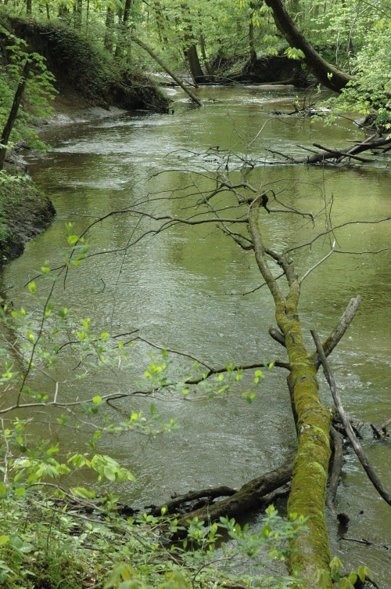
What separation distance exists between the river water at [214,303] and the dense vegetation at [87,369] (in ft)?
1.24

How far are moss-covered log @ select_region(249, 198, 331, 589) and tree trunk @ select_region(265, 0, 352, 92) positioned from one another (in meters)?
2.38

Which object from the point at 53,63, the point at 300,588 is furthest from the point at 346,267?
the point at 53,63

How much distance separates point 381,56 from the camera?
13523 mm

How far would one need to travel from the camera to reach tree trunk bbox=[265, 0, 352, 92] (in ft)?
20.2

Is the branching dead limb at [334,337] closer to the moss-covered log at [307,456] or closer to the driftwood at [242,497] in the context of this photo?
the moss-covered log at [307,456]

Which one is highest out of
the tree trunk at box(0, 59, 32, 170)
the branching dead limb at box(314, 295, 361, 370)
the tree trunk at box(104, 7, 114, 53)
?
the tree trunk at box(104, 7, 114, 53)

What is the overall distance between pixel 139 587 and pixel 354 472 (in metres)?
3.43

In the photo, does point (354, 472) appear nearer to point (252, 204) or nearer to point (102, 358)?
point (102, 358)

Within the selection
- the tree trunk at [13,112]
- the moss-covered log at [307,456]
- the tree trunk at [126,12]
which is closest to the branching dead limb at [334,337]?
the moss-covered log at [307,456]

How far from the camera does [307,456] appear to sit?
11.7 ft

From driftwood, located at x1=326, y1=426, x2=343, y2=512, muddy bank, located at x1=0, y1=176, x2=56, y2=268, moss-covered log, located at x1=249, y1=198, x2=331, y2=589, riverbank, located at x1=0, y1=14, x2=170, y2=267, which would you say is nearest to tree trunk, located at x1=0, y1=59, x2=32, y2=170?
muddy bank, located at x1=0, y1=176, x2=56, y2=268

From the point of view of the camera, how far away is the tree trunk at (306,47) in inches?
242

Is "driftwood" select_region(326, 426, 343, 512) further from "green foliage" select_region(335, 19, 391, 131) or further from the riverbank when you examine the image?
the riverbank

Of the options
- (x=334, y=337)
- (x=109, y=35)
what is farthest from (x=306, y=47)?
(x=109, y=35)
